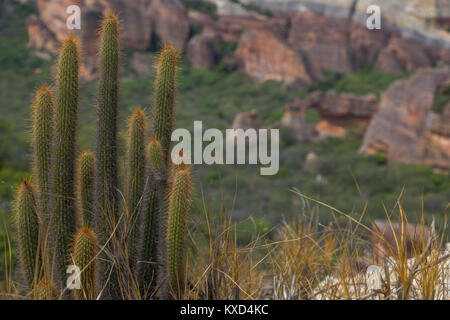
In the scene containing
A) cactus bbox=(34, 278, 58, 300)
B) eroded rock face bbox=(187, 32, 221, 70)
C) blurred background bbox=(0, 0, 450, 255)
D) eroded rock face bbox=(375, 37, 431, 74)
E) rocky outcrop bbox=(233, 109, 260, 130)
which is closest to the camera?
cactus bbox=(34, 278, 58, 300)

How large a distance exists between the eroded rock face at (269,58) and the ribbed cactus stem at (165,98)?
116ft

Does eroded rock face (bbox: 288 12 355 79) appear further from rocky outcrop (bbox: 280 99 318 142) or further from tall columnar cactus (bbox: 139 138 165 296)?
tall columnar cactus (bbox: 139 138 165 296)

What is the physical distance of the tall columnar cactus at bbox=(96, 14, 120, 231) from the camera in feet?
9.37

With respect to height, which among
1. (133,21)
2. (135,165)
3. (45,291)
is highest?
(133,21)

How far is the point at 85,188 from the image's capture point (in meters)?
2.85

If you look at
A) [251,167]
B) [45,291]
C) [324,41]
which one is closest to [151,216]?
[45,291]

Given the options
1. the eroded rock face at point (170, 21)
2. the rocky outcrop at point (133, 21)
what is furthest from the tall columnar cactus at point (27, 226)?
the eroded rock face at point (170, 21)

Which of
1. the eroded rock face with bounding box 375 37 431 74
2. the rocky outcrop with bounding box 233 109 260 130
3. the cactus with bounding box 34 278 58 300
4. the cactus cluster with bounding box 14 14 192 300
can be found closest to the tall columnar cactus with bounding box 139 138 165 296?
the cactus cluster with bounding box 14 14 192 300

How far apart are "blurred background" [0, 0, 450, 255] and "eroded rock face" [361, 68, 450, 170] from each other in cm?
5

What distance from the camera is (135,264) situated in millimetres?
2654

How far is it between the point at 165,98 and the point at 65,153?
668mm

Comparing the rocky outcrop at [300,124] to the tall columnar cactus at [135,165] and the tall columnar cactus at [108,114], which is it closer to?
the tall columnar cactus at [108,114]

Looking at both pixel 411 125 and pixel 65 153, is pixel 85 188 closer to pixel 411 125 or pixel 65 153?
pixel 65 153
